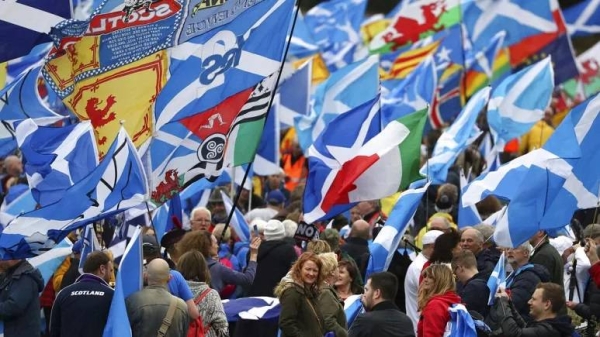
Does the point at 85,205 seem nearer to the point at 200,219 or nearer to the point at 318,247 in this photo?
the point at 318,247

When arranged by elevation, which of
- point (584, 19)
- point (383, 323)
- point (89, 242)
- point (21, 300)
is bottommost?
point (584, 19)

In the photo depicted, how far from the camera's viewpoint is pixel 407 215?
14.7 m

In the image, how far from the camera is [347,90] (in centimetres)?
2202

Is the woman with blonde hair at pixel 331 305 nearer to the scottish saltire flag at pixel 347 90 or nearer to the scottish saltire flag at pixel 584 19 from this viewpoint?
the scottish saltire flag at pixel 347 90

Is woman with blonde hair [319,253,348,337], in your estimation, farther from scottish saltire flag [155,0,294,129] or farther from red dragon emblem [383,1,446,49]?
red dragon emblem [383,1,446,49]

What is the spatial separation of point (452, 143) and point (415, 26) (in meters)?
9.05

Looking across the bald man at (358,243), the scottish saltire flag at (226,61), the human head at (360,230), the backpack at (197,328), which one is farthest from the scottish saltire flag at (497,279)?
the scottish saltire flag at (226,61)

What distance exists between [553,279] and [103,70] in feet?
15.5

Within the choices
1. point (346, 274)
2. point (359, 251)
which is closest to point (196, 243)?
point (346, 274)

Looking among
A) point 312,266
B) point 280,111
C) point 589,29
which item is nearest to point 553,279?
point 312,266

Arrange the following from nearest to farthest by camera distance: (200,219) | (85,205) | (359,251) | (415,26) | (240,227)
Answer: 1. (85,205)
2. (359,251)
3. (200,219)
4. (240,227)
5. (415,26)

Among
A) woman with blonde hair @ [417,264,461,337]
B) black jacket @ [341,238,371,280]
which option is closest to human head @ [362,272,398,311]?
woman with blonde hair @ [417,264,461,337]

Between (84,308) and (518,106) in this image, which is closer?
(84,308)

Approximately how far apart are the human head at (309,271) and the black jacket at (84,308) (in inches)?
55.6
